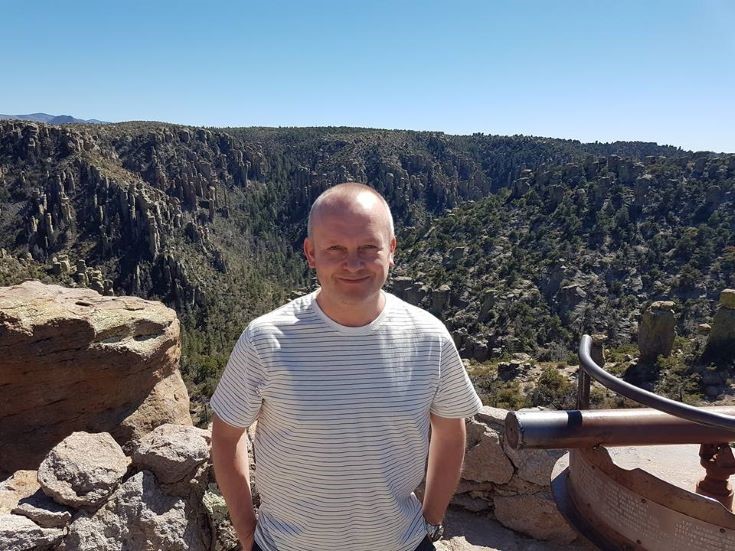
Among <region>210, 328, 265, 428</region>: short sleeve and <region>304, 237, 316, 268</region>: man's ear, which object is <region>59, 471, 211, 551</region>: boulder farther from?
<region>304, 237, 316, 268</region>: man's ear

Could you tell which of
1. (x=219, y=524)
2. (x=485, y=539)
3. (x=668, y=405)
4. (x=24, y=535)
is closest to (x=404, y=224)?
(x=485, y=539)

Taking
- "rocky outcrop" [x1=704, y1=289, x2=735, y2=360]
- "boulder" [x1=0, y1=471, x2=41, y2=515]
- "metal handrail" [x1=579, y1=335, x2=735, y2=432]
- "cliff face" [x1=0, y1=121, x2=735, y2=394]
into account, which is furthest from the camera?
"cliff face" [x1=0, y1=121, x2=735, y2=394]

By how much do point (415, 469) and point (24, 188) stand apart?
6322 centimetres

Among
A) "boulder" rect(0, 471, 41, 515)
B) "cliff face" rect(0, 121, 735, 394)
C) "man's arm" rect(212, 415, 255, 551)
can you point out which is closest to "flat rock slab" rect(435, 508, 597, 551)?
"man's arm" rect(212, 415, 255, 551)

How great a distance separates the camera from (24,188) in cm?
5425

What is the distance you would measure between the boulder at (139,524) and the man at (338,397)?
156 centimetres

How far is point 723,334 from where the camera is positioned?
20.5 m

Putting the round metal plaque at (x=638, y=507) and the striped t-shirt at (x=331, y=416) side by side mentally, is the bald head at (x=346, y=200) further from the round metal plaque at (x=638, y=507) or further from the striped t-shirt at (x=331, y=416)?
the round metal plaque at (x=638, y=507)

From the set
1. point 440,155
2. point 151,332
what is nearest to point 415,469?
point 151,332

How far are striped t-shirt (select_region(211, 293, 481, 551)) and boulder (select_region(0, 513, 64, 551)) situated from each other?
1807mm

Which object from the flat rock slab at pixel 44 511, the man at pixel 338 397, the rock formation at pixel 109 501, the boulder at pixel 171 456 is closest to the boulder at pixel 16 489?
the rock formation at pixel 109 501

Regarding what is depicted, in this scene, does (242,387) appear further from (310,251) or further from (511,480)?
(511,480)

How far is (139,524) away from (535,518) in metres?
3.26

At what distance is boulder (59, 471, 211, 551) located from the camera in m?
3.26
